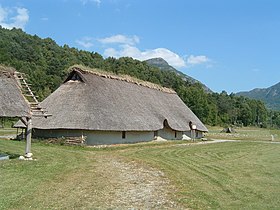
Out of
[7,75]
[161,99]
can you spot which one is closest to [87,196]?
[7,75]

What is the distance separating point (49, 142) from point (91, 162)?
974 centimetres

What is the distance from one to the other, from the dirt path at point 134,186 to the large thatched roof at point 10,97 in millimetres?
4727

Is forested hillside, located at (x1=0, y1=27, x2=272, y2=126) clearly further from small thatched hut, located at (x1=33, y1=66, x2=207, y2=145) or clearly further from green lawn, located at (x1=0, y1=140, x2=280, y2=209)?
green lawn, located at (x1=0, y1=140, x2=280, y2=209)

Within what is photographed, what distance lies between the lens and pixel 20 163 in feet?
52.6

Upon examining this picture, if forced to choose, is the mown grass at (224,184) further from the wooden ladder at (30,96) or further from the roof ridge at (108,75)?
the roof ridge at (108,75)

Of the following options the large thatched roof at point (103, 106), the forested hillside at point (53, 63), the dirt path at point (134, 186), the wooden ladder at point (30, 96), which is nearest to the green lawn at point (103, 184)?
the dirt path at point (134, 186)

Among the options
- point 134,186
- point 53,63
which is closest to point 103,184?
point 134,186

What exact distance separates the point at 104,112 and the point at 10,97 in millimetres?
10509

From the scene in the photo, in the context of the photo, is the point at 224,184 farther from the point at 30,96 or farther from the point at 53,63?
the point at 53,63

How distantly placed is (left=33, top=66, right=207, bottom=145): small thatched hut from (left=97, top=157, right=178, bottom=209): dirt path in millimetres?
8442

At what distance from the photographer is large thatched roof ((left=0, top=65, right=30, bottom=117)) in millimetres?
17125

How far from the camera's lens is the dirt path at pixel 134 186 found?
1002cm

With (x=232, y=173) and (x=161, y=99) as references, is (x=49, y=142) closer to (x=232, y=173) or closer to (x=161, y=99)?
(x=232, y=173)

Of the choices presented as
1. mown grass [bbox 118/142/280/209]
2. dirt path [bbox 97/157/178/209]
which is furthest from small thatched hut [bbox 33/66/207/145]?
dirt path [bbox 97/157/178/209]
